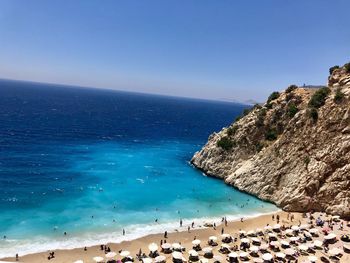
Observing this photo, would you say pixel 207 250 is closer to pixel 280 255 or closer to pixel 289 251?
pixel 280 255

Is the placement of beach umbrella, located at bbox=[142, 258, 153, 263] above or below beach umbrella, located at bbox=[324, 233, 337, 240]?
below

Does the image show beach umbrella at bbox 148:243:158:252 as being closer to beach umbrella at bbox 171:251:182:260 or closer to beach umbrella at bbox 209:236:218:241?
beach umbrella at bbox 171:251:182:260

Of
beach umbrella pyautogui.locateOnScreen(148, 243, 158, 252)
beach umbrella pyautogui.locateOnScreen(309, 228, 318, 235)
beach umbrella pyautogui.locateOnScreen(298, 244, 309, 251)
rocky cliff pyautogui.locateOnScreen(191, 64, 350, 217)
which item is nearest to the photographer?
beach umbrella pyautogui.locateOnScreen(148, 243, 158, 252)

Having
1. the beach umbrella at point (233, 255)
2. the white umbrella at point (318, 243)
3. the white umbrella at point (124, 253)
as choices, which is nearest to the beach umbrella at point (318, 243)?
the white umbrella at point (318, 243)

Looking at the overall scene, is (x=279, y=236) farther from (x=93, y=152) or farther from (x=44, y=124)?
(x=44, y=124)

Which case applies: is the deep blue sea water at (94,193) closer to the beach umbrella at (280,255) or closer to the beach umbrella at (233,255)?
the beach umbrella at (233,255)

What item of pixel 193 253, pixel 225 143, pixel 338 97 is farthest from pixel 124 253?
pixel 338 97

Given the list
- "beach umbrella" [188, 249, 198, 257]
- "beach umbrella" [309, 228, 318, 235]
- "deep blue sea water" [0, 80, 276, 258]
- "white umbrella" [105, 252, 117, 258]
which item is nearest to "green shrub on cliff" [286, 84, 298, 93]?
"deep blue sea water" [0, 80, 276, 258]
